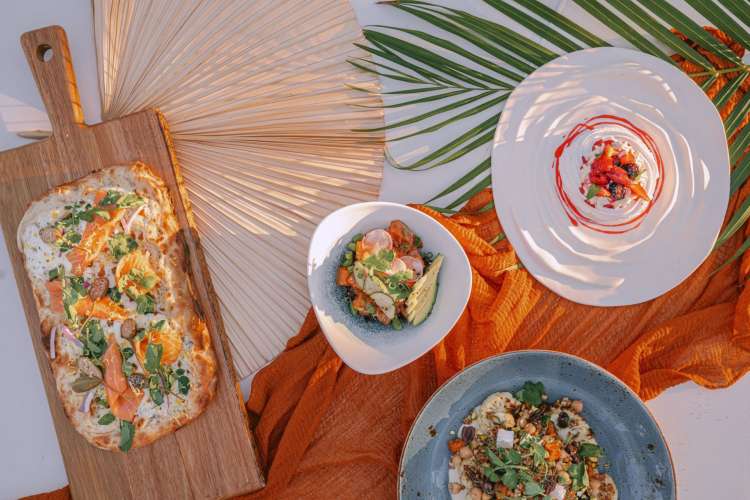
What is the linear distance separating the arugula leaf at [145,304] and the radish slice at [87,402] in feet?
1.02

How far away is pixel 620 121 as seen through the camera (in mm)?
1974

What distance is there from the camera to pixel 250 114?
203 centimetres

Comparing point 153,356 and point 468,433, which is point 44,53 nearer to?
point 153,356

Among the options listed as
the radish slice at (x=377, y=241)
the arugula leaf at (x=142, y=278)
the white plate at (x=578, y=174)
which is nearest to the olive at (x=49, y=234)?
the arugula leaf at (x=142, y=278)

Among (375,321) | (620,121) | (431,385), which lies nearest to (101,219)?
(375,321)

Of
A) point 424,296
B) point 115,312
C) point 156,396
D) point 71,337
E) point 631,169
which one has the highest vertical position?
point 631,169

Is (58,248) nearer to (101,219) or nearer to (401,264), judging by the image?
(101,219)

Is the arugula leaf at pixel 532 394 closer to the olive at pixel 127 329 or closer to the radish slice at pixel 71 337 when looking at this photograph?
the olive at pixel 127 329

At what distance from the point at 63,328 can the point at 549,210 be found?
1.68 m

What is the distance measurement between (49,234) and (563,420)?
180 centimetres

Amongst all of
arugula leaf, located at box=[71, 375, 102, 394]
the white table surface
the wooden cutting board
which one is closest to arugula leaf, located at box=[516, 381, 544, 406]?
the white table surface

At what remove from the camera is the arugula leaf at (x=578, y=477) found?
6.08 feet

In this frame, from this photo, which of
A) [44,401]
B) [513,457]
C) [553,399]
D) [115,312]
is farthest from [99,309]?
[553,399]

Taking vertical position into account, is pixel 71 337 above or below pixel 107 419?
above
